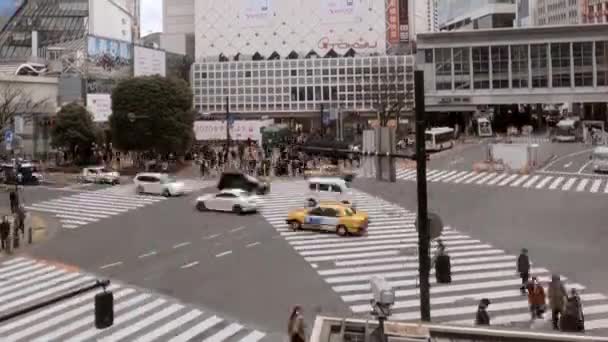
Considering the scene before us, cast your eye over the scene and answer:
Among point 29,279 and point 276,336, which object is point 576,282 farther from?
point 29,279

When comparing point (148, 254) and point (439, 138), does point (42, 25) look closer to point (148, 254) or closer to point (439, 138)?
point (439, 138)

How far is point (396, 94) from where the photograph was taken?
82.4 metres

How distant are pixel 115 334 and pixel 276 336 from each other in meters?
3.49

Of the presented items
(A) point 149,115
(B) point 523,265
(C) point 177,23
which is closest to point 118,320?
(B) point 523,265

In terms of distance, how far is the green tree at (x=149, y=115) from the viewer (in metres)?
48.8

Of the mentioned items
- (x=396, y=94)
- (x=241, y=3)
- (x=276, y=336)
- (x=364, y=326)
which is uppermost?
(x=241, y=3)

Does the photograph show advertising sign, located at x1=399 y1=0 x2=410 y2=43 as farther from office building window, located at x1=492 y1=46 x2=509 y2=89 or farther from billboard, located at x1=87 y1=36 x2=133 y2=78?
billboard, located at x1=87 y1=36 x2=133 y2=78

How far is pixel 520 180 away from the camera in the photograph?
132ft

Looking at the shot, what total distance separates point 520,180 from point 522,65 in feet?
152

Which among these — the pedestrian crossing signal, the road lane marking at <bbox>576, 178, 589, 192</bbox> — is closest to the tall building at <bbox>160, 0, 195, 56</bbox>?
the road lane marking at <bbox>576, 178, 589, 192</bbox>

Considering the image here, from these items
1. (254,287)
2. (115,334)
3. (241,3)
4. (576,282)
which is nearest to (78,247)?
(254,287)

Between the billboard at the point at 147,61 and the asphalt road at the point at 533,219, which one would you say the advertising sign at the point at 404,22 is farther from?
the asphalt road at the point at 533,219

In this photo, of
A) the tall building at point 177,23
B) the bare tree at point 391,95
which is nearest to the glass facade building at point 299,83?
the bare tree at point 391,95

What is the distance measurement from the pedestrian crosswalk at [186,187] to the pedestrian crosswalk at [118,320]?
20.3m
